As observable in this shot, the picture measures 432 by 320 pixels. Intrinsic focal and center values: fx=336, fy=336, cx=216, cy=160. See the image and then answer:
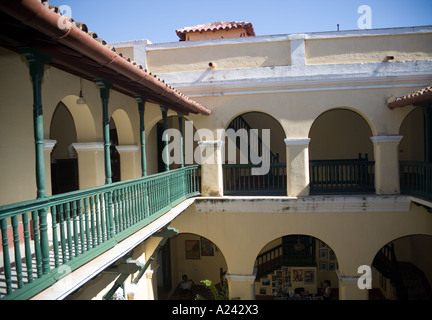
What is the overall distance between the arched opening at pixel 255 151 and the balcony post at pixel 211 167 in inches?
15.6

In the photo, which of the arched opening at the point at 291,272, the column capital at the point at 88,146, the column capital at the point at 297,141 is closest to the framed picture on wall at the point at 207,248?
the arched opening at the point at 291,272

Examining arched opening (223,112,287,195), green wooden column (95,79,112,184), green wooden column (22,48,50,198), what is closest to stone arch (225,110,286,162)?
arched opening (223,112,287,195)

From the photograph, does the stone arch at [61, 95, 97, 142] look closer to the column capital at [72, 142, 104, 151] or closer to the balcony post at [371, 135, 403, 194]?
the column capital at [72, 142, 104, 151]

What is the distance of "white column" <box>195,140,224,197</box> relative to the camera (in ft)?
32.2

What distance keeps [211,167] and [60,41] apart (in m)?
6.80

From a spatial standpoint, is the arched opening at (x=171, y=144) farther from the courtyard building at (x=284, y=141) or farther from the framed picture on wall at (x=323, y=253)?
the framed picture on wall at (x=323, y=253)

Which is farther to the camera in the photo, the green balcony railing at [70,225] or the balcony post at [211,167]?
the balcony post at [211,167]

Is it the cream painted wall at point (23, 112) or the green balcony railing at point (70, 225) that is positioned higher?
the cream painted wall at point (23, 112)

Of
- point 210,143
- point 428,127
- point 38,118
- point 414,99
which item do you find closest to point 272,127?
point 210,143

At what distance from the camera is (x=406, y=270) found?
1352 cm

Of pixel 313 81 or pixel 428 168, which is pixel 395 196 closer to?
pixel 428 168

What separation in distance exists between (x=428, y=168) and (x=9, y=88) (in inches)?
352

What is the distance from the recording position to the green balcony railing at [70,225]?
122 inches

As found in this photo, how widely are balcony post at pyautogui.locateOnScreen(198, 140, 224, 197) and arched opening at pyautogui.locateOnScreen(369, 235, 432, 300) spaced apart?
655cm
